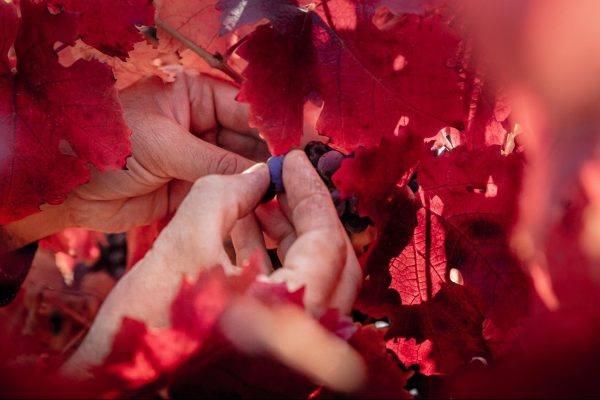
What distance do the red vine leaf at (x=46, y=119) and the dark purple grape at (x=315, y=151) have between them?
0.21 m

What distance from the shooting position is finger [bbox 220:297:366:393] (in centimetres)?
36

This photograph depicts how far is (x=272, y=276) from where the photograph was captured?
0.42 m

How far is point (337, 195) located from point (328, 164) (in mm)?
35

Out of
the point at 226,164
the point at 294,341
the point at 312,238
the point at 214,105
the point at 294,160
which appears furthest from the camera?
the point at 214,105

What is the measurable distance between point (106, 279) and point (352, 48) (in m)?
0.91

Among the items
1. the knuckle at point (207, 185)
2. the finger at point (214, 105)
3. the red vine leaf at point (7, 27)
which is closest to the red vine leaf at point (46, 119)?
the red vine leaf at point (7, 27)

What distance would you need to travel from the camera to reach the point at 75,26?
524mm

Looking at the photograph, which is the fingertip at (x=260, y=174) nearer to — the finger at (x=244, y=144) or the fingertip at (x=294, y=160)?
the fingertip at (x=294, y=160)

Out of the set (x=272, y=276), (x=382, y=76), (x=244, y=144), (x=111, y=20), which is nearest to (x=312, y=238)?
(x=272, y=276)

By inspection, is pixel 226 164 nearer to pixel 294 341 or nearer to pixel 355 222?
pixel 355 222

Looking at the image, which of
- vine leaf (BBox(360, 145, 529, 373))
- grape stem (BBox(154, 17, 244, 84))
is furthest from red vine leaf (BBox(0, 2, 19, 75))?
vine leaf (BBox(360, 145, 529, 373))

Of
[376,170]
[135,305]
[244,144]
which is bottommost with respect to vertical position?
[244,144]

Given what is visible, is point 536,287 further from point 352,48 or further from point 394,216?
point 352,48

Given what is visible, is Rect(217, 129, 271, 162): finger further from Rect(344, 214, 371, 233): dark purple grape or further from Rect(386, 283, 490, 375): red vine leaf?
Rect(386, 283, 490, 375): red vine leaf
